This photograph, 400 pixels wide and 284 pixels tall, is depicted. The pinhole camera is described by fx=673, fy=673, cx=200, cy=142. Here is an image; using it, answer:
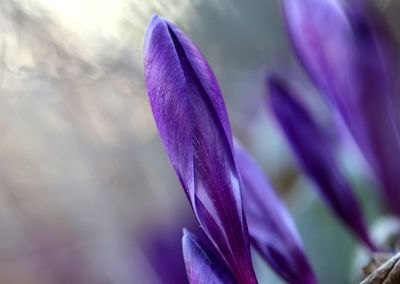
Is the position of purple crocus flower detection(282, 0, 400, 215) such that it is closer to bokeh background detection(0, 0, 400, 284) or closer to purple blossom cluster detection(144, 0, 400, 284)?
purple blossom cluster detection(144, 0, 400, 284)

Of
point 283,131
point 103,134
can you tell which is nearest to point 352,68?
point 283,131

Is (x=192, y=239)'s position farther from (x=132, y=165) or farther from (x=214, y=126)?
(x=132, y=165)

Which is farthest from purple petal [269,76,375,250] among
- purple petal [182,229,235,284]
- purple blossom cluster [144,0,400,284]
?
purple petal [182,229,235,284]

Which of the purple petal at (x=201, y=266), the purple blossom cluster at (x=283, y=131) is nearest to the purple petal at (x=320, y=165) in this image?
the purple blossom cluster at (x=283, y=131)

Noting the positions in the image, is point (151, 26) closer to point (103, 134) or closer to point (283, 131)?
point (283, 131)

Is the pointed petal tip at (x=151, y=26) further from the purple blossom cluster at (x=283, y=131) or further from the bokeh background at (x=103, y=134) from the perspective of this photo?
the bokeh background at (x=103, y=134)
